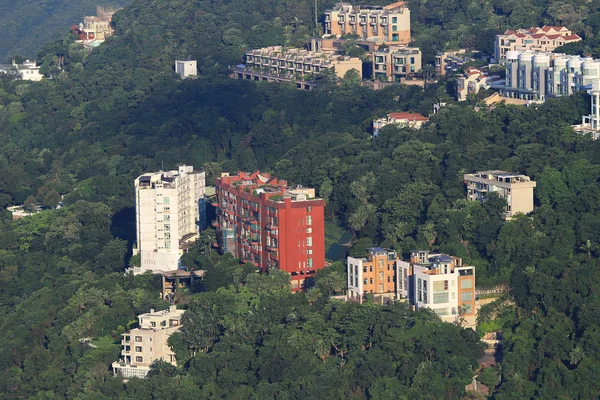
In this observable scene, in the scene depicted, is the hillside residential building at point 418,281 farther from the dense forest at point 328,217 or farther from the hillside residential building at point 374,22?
the hillside residential building at point 374,22

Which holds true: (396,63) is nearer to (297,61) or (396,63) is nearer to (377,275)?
(297,61)

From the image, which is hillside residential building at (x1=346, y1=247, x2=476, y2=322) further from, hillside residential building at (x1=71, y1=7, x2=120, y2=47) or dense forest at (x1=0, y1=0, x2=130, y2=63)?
dense forest at (x1=0, y1=0, x2=130, y2=63)

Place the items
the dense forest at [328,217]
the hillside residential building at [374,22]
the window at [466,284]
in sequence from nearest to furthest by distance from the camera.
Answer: the dense forest at [328,217] → the window at [466,284] → the hillside residential building at [374,22]

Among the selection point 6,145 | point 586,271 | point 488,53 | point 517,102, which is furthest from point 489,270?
point 6,145

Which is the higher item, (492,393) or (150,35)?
(150,35)

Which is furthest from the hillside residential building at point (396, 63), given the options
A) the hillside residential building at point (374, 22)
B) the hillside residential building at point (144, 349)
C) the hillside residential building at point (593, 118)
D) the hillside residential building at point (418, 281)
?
the hillside residential building at point (144, 349)

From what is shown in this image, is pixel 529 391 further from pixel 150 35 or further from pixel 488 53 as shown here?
pixel 150 35
